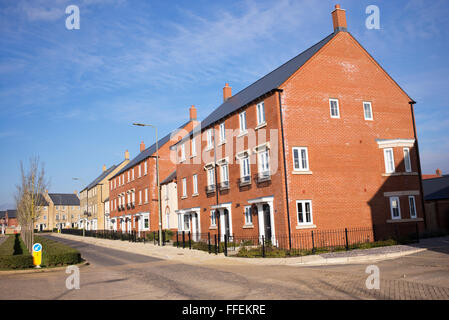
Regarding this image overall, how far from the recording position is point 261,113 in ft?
81.4

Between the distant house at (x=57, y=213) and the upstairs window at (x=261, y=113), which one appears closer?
the upstairs window at (x=261, y=113)

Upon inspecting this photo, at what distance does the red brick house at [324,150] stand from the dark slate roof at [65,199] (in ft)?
329

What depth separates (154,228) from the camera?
44.1 m

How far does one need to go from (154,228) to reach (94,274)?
28.8 meters

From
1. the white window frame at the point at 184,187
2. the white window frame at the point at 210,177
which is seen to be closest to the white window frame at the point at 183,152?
the white window frame at the point at 184,187

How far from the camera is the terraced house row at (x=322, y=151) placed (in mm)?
22750

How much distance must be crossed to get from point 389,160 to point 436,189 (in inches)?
529

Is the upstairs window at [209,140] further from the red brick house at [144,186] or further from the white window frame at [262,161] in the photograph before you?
the red brick house at [144,186]

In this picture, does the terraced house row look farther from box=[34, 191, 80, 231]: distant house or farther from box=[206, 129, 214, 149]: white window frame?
box=[34, 191, 80, 231]: distant house

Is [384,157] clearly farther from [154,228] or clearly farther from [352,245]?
[154,228]

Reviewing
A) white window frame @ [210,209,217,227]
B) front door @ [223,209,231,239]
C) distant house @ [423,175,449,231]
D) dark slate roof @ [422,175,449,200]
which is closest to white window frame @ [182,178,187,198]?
white window frame @ [210,209,217,227]

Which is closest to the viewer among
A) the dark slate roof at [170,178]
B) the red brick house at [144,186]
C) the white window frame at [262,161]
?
the white window frame at [262,161]

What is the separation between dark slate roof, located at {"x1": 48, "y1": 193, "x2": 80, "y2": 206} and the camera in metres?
115

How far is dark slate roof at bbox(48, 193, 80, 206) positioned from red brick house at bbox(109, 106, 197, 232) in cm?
6531
